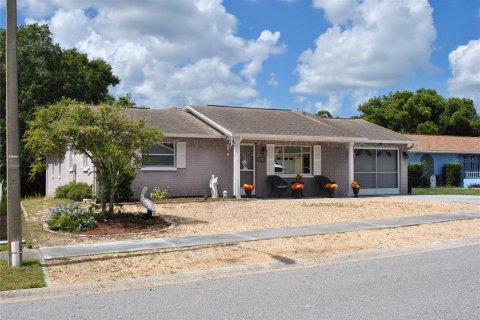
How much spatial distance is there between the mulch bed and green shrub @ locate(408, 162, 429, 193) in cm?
2087

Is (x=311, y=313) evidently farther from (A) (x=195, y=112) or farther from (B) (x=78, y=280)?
(A) (x=195, y=112)

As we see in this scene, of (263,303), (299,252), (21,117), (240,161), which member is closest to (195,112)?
(240,161)

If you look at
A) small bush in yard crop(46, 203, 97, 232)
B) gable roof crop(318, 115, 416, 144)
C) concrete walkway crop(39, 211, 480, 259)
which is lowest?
concrete walkway crop(39, 211, 480, 259)

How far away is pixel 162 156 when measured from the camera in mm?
20141

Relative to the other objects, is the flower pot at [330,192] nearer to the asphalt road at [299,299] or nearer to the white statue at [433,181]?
the white statue at [433,181]

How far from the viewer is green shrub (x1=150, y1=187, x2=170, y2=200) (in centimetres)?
1924

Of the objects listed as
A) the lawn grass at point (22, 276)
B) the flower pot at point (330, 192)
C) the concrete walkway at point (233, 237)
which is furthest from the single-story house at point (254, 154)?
the lawn grass at point (22, 276)

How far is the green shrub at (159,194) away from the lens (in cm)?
1924

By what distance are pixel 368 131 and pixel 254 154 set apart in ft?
25.2

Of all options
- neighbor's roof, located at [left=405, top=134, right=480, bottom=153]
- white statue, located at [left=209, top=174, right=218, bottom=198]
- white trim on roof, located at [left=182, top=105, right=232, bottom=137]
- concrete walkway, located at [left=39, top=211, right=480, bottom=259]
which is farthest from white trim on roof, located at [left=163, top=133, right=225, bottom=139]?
neighbor's roof, located at [left=405, top=134, right=480, bottom=153]

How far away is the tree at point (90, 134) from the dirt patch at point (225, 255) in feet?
12.3

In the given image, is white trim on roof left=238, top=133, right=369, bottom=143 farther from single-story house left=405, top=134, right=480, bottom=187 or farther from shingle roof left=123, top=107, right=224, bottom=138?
single-story house left=405, top=134, right=480, bottom=187

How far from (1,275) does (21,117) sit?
24315 millimetres

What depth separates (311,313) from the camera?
19.6 feet
